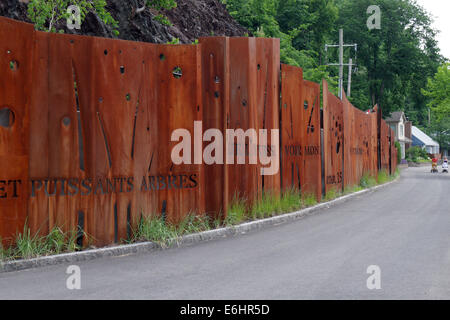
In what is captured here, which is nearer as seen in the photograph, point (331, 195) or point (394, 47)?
point (331, 195)

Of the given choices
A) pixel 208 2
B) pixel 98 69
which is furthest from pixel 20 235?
pixel 208 2

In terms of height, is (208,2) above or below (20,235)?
above

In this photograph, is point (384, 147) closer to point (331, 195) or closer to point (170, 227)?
point (331, 195)

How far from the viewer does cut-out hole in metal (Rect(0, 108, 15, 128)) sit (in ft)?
20.3

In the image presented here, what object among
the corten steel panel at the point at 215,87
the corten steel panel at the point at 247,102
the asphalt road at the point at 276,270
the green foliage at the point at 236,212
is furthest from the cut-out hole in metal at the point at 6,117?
the corten steel panel at the point at 247,102

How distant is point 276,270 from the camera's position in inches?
232

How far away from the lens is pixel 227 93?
9.27 metres

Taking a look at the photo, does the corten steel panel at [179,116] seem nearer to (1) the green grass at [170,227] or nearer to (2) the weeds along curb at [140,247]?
(1) the green grass at [170,227]

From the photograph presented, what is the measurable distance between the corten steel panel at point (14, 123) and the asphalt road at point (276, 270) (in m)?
0.78

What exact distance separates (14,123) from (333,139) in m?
10.1

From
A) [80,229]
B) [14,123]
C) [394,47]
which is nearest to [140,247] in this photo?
[80,229]

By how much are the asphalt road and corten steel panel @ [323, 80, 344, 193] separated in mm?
4833

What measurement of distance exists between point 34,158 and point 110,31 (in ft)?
27.0

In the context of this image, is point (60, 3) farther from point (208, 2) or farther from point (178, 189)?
point (208, 2)
